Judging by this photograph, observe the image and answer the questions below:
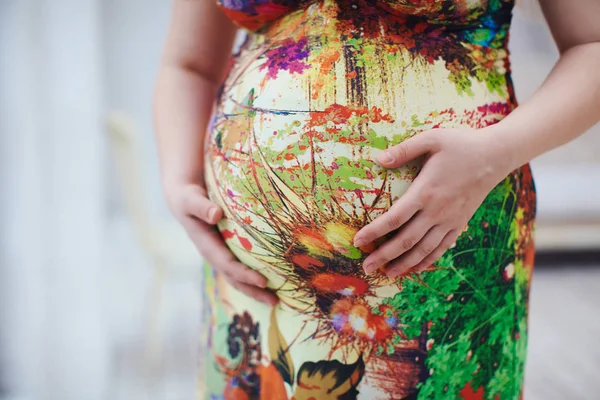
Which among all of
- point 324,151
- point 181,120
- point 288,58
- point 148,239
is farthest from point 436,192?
point 148,239

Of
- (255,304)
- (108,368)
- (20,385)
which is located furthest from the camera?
(108,368)

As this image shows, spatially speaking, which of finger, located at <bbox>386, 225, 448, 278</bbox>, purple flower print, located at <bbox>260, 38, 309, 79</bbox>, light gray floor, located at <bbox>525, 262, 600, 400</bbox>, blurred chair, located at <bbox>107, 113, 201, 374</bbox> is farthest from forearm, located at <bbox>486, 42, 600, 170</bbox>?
light gray floor, located at <bbox>525, 262, 600, 400</bbox>

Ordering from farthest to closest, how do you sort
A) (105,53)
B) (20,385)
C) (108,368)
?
1. (105,53)
2. (108,368)
3. (20,385)

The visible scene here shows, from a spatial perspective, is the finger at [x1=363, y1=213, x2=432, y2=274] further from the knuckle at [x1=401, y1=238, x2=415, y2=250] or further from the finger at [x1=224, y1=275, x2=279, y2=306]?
the finger at [x1=224, y1=275, x2=279, y2=306]

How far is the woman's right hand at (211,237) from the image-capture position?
0.68 m

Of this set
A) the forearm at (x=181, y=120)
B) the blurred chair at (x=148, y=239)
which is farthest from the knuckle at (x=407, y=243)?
the blurred chair at (x=148, y=239)

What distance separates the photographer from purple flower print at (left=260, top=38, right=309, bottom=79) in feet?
2.07

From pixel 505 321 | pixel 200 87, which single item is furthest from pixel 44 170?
pixel 505 321

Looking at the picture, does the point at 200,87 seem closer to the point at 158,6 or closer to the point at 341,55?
the point at 341,55

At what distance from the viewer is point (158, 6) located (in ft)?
10.4

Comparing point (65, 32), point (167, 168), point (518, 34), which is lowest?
point (167, 168)

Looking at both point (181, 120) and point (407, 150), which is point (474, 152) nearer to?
point (407, 150)

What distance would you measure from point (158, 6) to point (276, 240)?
290cm

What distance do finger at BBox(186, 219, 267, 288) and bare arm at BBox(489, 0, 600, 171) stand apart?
321 mm
